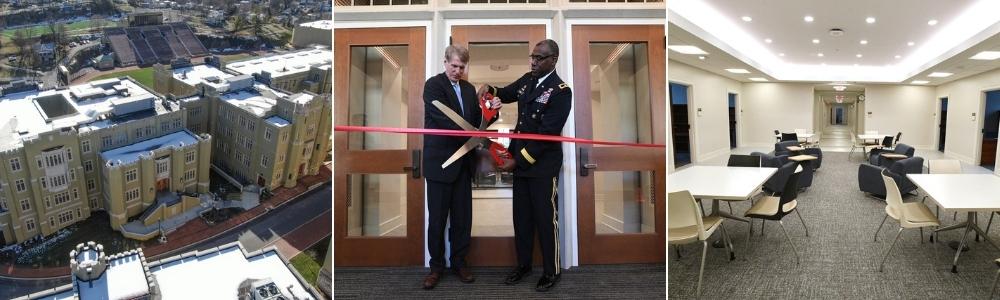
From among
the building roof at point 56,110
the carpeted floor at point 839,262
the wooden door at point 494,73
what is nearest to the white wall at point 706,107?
the carpeted floor at point 839,262

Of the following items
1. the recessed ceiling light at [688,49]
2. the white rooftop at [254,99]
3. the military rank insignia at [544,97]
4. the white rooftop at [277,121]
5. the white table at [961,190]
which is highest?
the recessed ceiling light at [688,49]

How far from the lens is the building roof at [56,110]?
115cm

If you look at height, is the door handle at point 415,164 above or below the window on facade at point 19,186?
above

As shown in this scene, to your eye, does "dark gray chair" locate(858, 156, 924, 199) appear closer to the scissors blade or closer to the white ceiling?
the white ceiling

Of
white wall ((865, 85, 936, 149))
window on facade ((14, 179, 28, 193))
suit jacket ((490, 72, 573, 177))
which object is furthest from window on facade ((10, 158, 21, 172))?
white wall ((865, 85, 936, 149))

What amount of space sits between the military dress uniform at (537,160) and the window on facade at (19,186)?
1280mm

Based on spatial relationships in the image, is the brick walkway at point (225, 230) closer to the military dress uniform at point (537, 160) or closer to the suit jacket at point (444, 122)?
the suit jacket at point (444, 122)

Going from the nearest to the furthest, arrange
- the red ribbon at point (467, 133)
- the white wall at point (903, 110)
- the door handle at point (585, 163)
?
the red ribbon at point (467, 133), the door handle at point (585, 163), the white wall at point (903, 110)

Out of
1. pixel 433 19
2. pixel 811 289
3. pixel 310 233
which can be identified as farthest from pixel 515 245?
pixel 811 289

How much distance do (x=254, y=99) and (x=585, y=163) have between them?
100 centimetres

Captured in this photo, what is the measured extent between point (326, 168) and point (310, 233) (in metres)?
0.29

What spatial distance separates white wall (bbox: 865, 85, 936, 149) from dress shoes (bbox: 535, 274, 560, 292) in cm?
258

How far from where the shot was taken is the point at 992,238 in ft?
12.3

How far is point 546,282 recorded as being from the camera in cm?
119
